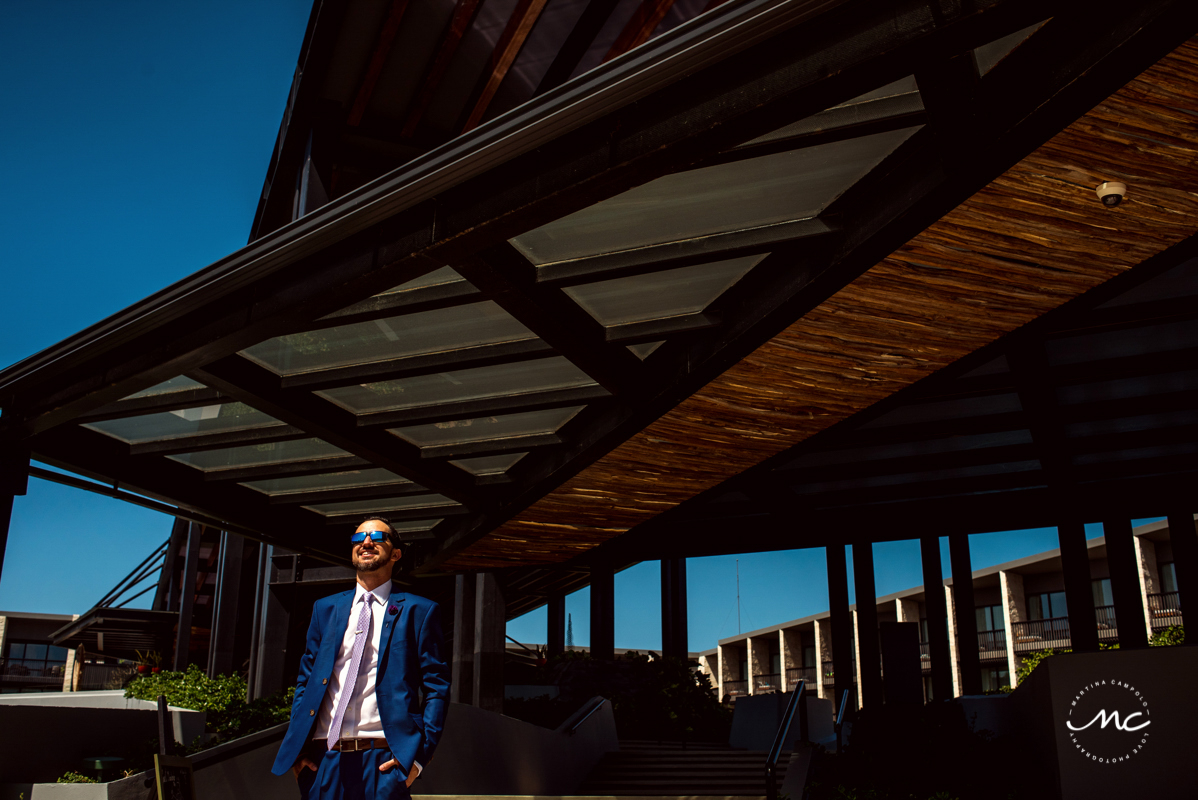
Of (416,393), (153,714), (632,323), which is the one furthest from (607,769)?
(632,323)

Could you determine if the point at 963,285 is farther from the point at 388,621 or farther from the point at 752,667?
the point at 752,667

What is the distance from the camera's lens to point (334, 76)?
15594 mm

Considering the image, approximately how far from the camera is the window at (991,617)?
41.2 meters

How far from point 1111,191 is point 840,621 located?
13.3 meters

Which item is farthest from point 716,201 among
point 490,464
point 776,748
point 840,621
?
point 840,621

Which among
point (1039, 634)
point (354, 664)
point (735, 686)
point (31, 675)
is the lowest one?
point (735, 686)

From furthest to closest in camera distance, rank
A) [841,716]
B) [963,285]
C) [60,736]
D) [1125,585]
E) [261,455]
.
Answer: [1125,585], [841,716], [60,736], [261,455], [963,285]

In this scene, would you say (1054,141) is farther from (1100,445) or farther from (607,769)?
(607,769)

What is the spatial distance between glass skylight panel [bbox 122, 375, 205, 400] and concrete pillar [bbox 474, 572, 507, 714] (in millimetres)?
7175

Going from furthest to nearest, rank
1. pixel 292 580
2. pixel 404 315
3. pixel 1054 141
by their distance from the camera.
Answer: pixel 292 580
pixel 404 315
pixel 1054 141

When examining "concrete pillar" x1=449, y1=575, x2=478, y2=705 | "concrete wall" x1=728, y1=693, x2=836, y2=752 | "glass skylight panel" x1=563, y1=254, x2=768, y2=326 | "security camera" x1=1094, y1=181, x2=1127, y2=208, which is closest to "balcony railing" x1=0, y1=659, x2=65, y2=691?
"concrete wall" x1=728, y1=693, x2=836, y2=752

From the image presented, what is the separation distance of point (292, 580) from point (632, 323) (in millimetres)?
15137

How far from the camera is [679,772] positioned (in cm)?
1509

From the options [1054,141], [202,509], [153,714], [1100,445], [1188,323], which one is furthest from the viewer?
[153,714]
